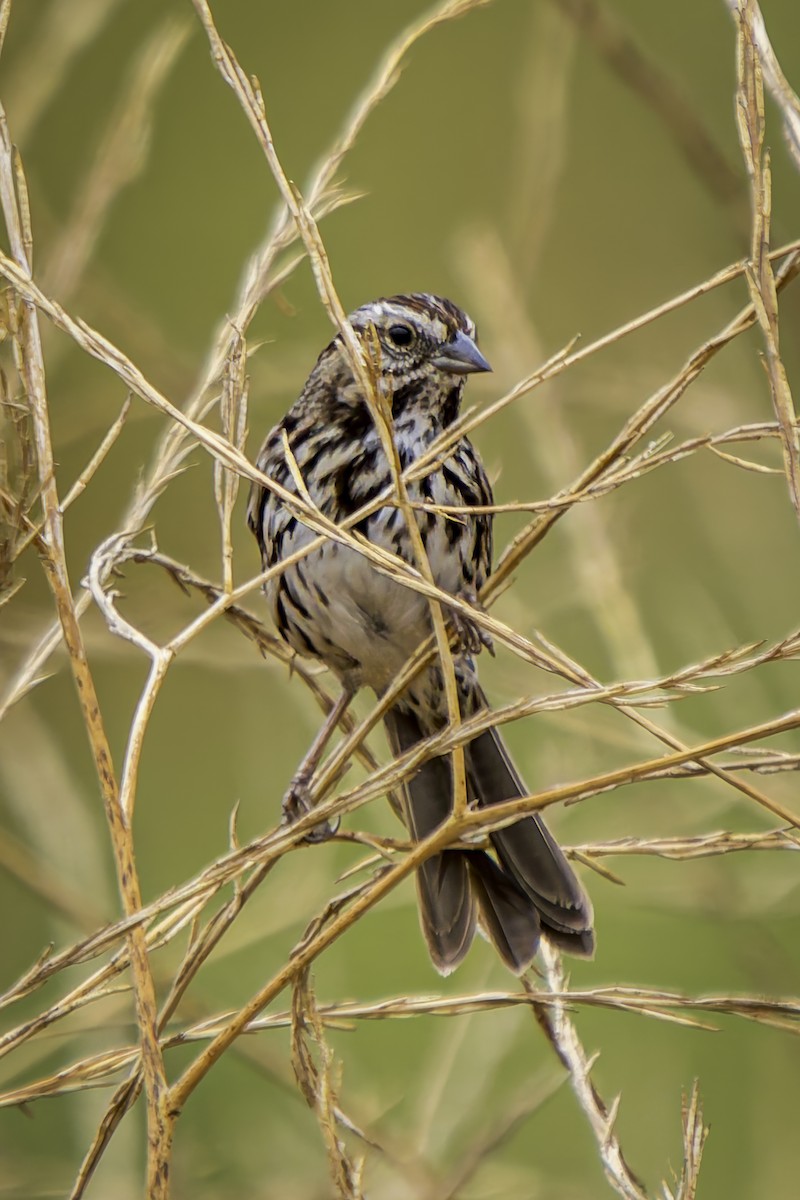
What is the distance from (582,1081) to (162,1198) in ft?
1.87

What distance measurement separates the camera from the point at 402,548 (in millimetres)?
2777

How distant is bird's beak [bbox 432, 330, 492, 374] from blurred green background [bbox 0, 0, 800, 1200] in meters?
0.31

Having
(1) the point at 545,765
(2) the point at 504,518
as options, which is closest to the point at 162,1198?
(1) the point at 545,765

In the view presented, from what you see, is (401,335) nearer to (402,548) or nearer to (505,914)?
(402,548)

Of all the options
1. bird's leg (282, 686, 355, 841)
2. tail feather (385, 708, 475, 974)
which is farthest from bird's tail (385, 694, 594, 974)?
bird's leg (282, 686, 355, 841)

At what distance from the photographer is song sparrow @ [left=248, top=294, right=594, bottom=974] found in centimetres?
263

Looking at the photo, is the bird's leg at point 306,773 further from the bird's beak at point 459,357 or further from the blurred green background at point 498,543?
the bird's beak at point 459,357

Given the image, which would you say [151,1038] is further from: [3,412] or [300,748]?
[300,748]

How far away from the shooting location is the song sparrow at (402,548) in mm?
2629

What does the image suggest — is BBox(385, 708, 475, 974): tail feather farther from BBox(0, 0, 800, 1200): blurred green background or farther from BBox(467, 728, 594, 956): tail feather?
BBox(0, 0, 800, 1200): blurred green background

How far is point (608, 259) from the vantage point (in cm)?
520

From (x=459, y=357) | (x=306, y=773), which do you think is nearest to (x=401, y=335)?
(x=459, y=357)

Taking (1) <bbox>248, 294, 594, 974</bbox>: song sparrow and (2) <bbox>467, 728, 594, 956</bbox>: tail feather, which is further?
(1) <bbox>248, 294, 594, 974</bbox>: song sparrow

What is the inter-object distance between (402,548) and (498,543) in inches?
40.3
